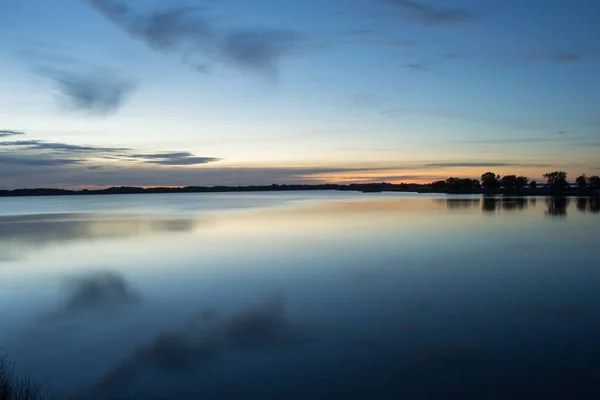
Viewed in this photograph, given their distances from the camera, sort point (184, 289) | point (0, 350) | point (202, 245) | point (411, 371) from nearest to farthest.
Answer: point (411, 371)
point (0, 350)
point (184, 289)
point (202, 245)

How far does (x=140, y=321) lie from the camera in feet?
26.4

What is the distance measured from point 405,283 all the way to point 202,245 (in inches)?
397

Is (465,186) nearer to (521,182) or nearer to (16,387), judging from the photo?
(521,182)

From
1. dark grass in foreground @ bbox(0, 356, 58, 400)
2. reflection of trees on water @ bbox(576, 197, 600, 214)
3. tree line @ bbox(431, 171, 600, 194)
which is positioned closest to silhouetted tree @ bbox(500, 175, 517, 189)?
tree line @ bbox(431, 171, 600, 194)

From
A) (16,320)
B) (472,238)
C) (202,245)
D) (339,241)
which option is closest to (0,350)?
(16,320)

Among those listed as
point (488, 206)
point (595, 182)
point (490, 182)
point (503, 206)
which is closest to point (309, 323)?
point (488, 206)

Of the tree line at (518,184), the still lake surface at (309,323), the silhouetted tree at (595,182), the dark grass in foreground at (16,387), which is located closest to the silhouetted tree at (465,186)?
the tree line at (518,184)

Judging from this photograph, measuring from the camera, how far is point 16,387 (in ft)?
16.4

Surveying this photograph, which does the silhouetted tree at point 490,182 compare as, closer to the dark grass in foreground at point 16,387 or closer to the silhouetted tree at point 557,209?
the silhouetted tree at point 557,209

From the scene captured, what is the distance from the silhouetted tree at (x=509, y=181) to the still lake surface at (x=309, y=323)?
93.4 metres

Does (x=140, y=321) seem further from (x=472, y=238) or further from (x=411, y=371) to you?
(x=472, y=238)

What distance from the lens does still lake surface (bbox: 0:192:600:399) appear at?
5.47 metres

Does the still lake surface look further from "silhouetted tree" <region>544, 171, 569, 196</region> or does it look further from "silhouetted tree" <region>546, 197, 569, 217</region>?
"silhouetted tree" <region>544, 171, 569, 196</region>

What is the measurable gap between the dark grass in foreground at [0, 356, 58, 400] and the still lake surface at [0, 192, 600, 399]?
0.63ft
